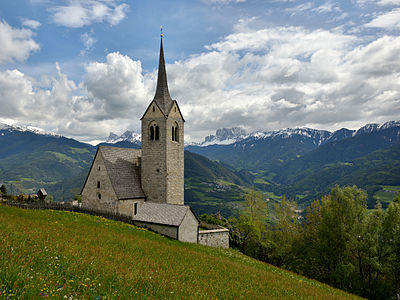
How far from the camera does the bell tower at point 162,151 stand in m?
39.3

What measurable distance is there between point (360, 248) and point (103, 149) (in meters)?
36.4

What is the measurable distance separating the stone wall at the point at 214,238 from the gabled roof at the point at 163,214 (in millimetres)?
4700

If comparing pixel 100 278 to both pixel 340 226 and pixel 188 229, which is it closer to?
pixel 188 229

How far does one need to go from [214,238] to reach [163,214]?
8.81m

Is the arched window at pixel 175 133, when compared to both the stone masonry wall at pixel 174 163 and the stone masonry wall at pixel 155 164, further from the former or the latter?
the stone masonry wall at pixel 155 164

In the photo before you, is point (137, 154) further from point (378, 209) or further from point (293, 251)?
point (378, 209)

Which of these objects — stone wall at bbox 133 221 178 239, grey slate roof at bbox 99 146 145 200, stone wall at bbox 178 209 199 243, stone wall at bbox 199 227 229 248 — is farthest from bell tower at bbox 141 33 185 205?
stone wall at bbox 199 227 229 248

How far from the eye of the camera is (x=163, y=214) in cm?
3262

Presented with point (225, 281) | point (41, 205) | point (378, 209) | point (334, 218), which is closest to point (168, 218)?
point (41, 205)

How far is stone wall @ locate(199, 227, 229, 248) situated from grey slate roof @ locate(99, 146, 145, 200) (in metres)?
11.4

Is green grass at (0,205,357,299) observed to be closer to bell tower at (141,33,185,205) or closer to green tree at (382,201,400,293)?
green tree at (382,201,400,293)

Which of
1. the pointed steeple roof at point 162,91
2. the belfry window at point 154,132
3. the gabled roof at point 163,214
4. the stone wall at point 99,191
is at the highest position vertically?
the pointed steeple roof at point 162,91

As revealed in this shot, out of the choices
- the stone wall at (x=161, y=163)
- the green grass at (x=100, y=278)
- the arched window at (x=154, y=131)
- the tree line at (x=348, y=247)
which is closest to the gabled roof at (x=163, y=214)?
the stone wall at (x=161, y=163)

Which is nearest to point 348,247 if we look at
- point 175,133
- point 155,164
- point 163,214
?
point 163,214
